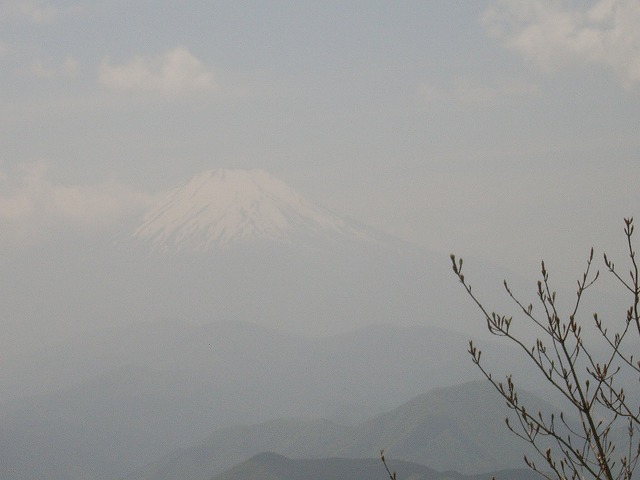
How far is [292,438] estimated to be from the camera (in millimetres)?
182750

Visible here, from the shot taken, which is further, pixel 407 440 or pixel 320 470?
pixel 407 440

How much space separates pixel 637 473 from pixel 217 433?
348 ft

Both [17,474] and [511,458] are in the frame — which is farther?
[17,474]

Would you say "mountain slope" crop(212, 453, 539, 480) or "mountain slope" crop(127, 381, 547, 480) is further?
"mountain slope" crop(127, 381, 547, 480)

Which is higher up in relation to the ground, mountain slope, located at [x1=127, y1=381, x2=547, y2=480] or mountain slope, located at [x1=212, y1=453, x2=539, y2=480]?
mountain slope, located at [x1=127, y1=381, x2=547, y2=480]

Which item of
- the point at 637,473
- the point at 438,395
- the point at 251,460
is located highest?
the point at 438,395

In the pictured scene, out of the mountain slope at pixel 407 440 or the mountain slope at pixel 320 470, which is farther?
the mountain slope at pixel 407 440

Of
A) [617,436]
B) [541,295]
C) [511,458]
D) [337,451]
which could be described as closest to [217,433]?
[337,451]

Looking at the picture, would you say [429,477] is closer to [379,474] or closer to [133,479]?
[379,474]

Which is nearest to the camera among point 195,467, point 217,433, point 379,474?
point 379,474

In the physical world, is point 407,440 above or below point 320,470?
above

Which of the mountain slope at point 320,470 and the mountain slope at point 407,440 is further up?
the mountain slope at point 407,440

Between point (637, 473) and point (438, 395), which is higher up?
point (438, 395)

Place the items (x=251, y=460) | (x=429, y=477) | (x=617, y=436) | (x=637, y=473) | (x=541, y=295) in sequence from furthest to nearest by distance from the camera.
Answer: (x=617, y=436) → (x=637, y=473) → (x=251, y=460) → (x=429, y=477) → (x=541, y=295)
